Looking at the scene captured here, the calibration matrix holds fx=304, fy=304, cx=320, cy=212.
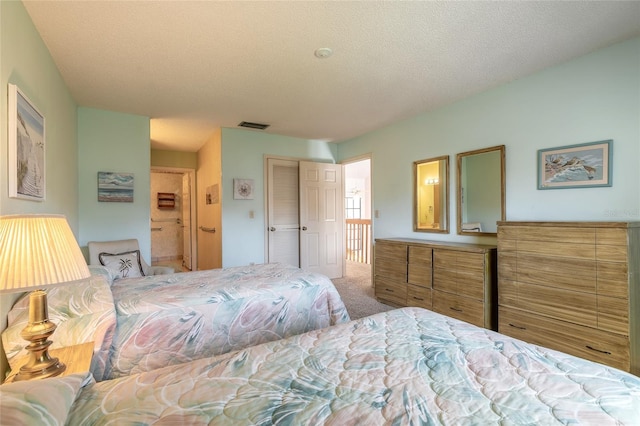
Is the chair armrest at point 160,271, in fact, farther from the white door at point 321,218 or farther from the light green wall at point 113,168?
the white door at point 321,218

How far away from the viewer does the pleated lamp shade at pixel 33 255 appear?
989 millimetres

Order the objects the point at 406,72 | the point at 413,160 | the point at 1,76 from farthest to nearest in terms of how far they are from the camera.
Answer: the point at 413,160 < the point at 406,72 < the point at 1,76

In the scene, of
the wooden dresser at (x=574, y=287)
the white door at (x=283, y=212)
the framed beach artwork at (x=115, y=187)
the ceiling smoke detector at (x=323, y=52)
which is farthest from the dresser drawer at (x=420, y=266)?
the framed beach artwork at (x=115, y=187)

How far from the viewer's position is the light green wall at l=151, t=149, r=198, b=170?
5700 mm

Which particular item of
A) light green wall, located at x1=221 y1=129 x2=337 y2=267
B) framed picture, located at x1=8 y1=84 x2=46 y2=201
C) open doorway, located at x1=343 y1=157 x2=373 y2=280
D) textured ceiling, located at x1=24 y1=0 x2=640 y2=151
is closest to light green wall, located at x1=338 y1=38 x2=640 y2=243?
textured ceiling, located at x1=24 y1=0 x2=640 y2=151

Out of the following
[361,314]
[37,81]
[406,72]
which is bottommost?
[361,314]

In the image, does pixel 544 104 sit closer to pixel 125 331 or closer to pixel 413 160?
pixel 413 160

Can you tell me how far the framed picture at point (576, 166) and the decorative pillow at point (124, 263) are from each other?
162 inches

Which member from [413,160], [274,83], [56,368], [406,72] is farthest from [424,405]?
[413,160]

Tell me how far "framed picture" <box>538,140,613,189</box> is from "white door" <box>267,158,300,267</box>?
332cm

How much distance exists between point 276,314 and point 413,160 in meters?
2.75

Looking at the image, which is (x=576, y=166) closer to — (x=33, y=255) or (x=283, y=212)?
(x=33, y=255)

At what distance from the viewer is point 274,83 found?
9.50 feet

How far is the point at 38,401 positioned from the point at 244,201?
3898 mm
